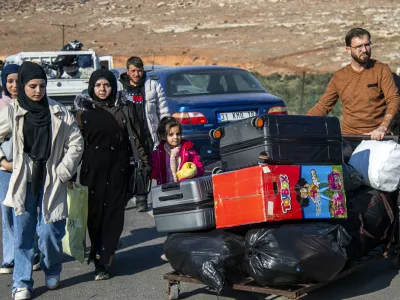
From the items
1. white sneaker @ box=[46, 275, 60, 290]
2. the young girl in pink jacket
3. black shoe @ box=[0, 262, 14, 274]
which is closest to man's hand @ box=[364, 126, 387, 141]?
the young girl in pink jacket

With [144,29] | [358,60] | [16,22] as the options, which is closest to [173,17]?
[144,29]

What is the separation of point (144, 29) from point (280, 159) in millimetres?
67839

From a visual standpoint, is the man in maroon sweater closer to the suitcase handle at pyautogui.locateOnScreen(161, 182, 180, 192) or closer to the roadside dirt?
the suitcase handle at pyautogui.locateOnScreen(161, 182, 180, 192)

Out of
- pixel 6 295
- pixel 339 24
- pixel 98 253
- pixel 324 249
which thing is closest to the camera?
pixel 324 249

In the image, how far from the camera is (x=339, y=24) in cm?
6606

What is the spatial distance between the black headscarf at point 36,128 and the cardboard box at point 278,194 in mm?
1407

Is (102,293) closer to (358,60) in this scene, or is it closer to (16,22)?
(358,60)

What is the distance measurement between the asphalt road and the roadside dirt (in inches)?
1751

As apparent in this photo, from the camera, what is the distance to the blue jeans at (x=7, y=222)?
6715 mm

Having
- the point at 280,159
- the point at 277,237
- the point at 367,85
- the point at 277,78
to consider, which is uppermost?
the point at 277,78

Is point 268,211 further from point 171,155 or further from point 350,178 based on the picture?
point 171,155

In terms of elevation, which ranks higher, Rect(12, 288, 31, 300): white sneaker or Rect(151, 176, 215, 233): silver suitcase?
Rect(151, 176, 215, 233): silver suitcase

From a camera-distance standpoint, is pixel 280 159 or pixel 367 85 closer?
pixel 280 159

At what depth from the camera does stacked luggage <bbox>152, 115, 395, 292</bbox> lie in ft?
18.2
